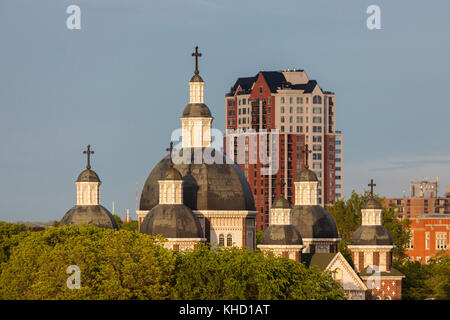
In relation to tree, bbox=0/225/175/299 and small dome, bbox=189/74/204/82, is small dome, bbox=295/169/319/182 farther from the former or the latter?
tree, bbox=0/225/175/299

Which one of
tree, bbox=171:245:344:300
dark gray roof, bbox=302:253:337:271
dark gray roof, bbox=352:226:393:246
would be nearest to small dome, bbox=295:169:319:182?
dark gray roof, bbox=352:226:393:246

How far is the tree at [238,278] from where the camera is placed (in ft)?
329

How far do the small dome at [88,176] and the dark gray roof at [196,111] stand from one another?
30.9 feet

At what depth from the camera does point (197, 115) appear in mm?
125812

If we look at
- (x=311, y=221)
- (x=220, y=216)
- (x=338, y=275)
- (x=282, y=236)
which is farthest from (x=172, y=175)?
(x=338, y=275)

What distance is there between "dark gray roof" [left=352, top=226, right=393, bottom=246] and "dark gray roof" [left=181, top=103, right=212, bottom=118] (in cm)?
1826

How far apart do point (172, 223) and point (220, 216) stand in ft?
30.9

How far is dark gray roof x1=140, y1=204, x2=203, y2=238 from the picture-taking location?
372ft

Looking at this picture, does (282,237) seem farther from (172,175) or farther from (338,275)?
(172,175)

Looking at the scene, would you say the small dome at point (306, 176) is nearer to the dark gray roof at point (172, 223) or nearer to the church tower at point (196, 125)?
the church tower at point (196, 125)

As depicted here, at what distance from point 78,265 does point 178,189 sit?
17725 millimetres

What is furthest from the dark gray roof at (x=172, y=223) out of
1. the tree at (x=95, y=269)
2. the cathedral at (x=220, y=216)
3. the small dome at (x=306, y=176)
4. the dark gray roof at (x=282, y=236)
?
the small dome at (x=306, y=176)
